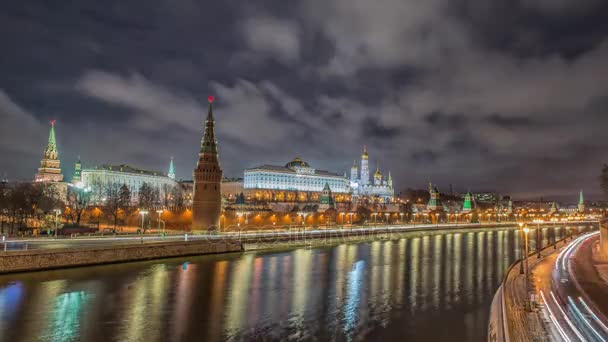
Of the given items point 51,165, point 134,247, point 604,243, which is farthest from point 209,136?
point 51,165

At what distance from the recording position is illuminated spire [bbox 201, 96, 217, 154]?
53.5m

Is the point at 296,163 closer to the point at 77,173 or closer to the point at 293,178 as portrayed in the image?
the point at 293,178

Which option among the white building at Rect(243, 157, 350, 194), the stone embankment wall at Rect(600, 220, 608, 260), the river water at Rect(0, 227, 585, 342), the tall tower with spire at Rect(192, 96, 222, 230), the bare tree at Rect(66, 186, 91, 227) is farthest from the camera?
the white building at Rect(243, 157, 350, 194)

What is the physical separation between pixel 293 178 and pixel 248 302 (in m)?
137

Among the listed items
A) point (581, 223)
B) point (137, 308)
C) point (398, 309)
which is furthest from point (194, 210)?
point (581, 223)

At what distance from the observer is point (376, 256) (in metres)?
44.8

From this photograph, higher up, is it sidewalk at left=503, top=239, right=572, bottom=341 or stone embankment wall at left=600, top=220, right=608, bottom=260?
stone embankment wall at left=600, top=220, right=608, bottom=260

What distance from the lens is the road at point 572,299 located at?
15.3m

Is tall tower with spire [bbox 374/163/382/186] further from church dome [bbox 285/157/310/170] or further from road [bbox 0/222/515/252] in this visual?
road [bbox 0/222/515/252]

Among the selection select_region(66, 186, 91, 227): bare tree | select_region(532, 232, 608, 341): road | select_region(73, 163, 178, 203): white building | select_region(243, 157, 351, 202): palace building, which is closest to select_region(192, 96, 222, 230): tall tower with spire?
select_region(66, 186, 91, 227): bare tree

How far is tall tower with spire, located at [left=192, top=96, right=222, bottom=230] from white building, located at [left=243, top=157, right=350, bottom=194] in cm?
9350

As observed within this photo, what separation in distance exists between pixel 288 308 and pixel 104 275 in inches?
A: 571

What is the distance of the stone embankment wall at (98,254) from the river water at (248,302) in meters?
0.99

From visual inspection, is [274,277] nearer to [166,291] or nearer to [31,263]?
[166,291]
